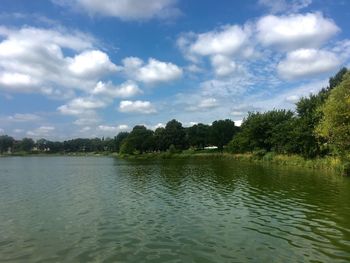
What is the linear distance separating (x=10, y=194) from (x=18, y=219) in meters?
12.6

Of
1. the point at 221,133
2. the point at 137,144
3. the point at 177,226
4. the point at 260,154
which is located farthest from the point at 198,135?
the point at 177,226

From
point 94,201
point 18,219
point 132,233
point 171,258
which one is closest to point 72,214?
point 18,219

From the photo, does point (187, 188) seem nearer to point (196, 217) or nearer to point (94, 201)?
point (94, 201)

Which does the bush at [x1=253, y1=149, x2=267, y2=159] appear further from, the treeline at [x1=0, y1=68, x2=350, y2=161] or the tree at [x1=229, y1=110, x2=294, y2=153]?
the tree at [x1=229, y1=110, x2=294, y2=153]

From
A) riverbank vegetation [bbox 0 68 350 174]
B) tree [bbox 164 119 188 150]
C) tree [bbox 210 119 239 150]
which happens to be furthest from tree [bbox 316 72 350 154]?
tree [bbox 164 119 188 150]

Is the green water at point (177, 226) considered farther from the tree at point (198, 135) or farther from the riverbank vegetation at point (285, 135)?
the tree at point (198, 135)

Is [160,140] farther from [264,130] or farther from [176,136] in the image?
[264,130]

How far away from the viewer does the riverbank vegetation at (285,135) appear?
45.6 m

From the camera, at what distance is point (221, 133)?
158 meters

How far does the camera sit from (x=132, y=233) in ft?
59.3

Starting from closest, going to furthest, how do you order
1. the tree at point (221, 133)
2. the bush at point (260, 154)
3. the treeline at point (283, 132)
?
1. the treeline at point (283, 132)
2. the bush at point (260, 154)
3. the tree at point (221, 133)

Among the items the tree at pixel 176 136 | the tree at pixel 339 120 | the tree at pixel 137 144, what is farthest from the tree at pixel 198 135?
the tree at pixel 339 120

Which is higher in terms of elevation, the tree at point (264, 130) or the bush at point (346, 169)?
the tree at point (264, 130)

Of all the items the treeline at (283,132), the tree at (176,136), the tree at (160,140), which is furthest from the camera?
the tree at (160,140)
